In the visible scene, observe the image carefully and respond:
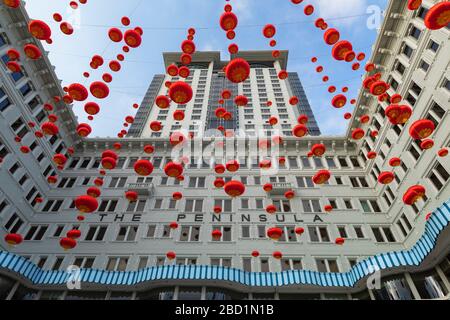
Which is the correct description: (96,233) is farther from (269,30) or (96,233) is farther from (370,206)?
(370,206)

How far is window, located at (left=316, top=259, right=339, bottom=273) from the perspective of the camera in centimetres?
2041

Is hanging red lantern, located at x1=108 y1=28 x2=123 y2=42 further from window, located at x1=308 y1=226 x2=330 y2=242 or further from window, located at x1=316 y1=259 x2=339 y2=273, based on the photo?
window, located at x1=316 y1=259 x2=339 y2=273

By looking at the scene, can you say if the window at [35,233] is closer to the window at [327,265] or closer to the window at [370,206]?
the window at [327,265]

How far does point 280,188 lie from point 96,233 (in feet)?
53.6

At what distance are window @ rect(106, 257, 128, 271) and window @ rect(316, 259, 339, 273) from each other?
574 inches

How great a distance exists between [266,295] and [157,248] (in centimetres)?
906

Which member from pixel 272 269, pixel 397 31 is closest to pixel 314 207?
pixel 272 269

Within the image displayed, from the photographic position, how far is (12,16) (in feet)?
70.0

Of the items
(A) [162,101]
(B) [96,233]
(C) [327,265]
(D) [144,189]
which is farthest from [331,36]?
(B) [96,233]

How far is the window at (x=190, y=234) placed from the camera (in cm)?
2256

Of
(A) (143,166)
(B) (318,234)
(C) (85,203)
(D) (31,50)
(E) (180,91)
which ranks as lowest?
(C) (85,203)

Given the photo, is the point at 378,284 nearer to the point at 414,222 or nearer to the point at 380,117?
the point at 414,222

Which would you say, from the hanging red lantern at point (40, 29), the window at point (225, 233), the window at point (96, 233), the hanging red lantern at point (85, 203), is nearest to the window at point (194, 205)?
the window at point (225, 233)

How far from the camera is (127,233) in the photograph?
76.1 ft
